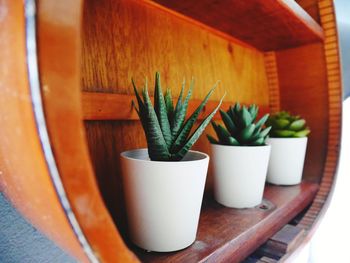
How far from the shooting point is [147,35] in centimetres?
46

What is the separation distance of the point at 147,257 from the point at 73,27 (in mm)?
262

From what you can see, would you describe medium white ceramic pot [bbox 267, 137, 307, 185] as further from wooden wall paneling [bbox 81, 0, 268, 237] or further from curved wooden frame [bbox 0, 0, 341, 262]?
curved wooden frame [bbox 0, 0, 341, 262]

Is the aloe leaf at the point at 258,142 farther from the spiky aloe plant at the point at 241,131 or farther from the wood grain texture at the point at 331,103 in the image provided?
the wood grain texture at the point at 331,103

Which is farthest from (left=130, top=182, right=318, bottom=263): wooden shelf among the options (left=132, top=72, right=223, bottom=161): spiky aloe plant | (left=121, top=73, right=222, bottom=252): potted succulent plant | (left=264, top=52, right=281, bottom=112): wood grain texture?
(left=264, top=52, right=281, bottom=112): wood grain texture

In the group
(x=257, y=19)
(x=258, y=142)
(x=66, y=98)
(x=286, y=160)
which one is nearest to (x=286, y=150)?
(x=286, y=160)

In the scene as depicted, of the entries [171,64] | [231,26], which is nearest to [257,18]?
[231,26]

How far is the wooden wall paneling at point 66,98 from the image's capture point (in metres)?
0.14

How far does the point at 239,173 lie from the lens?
0.46m

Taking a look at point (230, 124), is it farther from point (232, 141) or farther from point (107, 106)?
point (107, 106)

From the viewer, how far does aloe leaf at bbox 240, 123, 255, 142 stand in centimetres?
47

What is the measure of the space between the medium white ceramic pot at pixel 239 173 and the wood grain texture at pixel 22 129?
329 millimetres

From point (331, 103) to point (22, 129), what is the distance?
0.75 meters

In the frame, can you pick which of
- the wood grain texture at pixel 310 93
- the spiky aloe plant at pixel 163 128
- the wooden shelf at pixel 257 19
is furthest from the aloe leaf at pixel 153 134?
the wood grain texture at pixel 310 93

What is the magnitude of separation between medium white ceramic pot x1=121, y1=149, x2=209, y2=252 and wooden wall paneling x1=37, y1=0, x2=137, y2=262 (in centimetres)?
13
